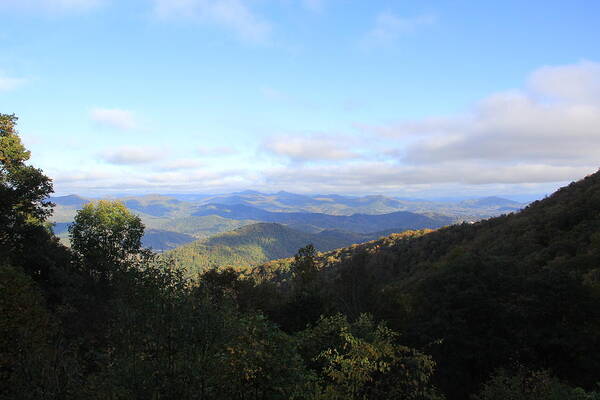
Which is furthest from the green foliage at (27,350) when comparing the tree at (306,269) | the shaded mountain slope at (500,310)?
the tree at (306,269)

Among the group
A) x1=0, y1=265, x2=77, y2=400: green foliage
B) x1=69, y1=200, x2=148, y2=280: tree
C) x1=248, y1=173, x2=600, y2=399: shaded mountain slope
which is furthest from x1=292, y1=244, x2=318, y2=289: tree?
x1=0, y1=265, x2=77, y2=400: green foliage

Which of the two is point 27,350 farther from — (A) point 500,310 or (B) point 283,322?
(A) point 500,310

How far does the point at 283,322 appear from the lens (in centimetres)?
3531

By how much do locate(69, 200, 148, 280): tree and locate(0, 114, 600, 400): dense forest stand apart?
0.17 metres

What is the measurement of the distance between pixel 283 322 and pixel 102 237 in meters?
22.8

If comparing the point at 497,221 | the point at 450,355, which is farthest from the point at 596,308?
the point at 497,221

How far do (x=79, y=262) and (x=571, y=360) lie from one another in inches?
1815

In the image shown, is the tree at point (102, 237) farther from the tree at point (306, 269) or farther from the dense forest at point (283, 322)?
the tree at point (306, 269)

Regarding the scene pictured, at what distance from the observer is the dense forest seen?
10.1 m

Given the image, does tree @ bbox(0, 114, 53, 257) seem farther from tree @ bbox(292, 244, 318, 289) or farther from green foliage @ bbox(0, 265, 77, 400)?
tree @ bbox(292, 244, 318, 289)

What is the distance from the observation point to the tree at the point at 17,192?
2770cm

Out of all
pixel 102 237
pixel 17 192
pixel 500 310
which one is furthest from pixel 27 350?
pixel 500 310

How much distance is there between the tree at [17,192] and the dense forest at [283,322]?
0.39 ft

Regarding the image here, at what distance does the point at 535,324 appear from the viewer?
25094 mm
